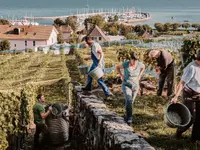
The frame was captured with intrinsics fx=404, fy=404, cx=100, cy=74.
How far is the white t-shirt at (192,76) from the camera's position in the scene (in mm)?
6312

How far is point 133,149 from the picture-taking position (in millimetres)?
4887

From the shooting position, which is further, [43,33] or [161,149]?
[43,33]

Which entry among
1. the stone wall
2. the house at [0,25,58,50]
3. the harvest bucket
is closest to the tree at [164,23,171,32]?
the house at [0,25,58,50]

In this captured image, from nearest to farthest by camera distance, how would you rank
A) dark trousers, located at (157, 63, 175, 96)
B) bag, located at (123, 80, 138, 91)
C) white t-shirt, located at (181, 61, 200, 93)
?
white t-shirt, located at (181, 61, 200, 93)
bag, located at (123, 80, 138, 91)
dark trousers, located at (157, 63, 175, 96)

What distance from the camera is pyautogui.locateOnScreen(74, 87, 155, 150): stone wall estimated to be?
5.23 meters

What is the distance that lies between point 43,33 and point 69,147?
10346 centimetres

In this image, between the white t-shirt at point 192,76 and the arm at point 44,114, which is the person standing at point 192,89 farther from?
the arm at point 44,114

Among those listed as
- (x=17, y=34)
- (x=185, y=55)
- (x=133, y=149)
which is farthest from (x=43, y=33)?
(x=133, y=149)

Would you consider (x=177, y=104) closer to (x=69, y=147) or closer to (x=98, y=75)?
(x=98, y=75)

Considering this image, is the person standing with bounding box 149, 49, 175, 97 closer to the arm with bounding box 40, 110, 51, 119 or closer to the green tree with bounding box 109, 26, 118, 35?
the arm with bounding box 40, 110, 51, 119

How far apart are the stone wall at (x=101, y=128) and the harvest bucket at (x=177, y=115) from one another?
2.58ft

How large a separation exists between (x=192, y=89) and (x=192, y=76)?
0.86ft

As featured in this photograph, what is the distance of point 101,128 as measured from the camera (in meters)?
6.48

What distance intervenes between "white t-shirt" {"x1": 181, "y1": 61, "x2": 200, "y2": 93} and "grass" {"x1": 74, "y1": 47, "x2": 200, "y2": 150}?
3.13 ft
